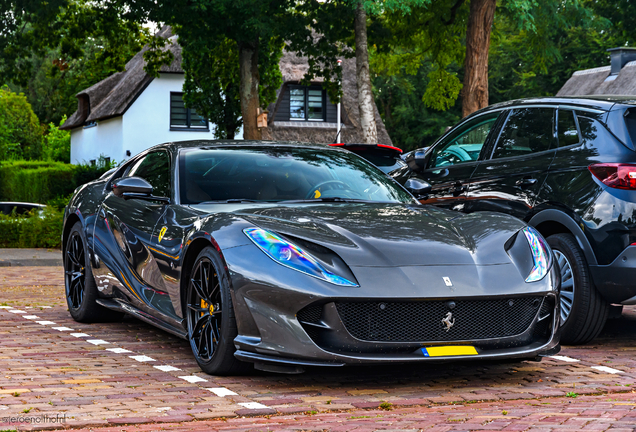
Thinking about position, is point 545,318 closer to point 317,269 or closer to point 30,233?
point 317,269

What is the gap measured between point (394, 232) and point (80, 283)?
12.1 ft

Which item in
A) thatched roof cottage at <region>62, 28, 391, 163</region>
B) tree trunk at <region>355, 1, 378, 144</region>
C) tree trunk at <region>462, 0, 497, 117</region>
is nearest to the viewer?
tree trunk at <region>462, 0, 497, 117</region>

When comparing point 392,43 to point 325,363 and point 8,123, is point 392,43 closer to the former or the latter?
point 325,363

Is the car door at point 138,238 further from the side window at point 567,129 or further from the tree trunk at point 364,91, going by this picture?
the tree trunk at point 364,91

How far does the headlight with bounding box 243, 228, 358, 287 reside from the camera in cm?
476

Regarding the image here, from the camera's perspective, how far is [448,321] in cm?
484

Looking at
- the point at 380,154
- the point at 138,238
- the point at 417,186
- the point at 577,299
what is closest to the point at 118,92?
the point at 380,154

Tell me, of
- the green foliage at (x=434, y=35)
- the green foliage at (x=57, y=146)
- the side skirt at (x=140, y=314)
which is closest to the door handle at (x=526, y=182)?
the side skirt at (x=140, y=314)

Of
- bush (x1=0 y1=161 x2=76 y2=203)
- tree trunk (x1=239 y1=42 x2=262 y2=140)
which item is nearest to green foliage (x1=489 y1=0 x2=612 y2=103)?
tree trunk (x1=239 y1=42 x2=262 y2=140)

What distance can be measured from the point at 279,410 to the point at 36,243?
1488 cm

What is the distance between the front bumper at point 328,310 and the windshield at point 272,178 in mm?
1179

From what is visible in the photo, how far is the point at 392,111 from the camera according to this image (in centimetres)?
6078

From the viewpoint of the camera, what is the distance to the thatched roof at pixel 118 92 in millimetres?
42719

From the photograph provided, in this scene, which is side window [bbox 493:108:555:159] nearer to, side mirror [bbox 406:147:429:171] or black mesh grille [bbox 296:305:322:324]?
side mirror [bbox 406:147:429:171]
